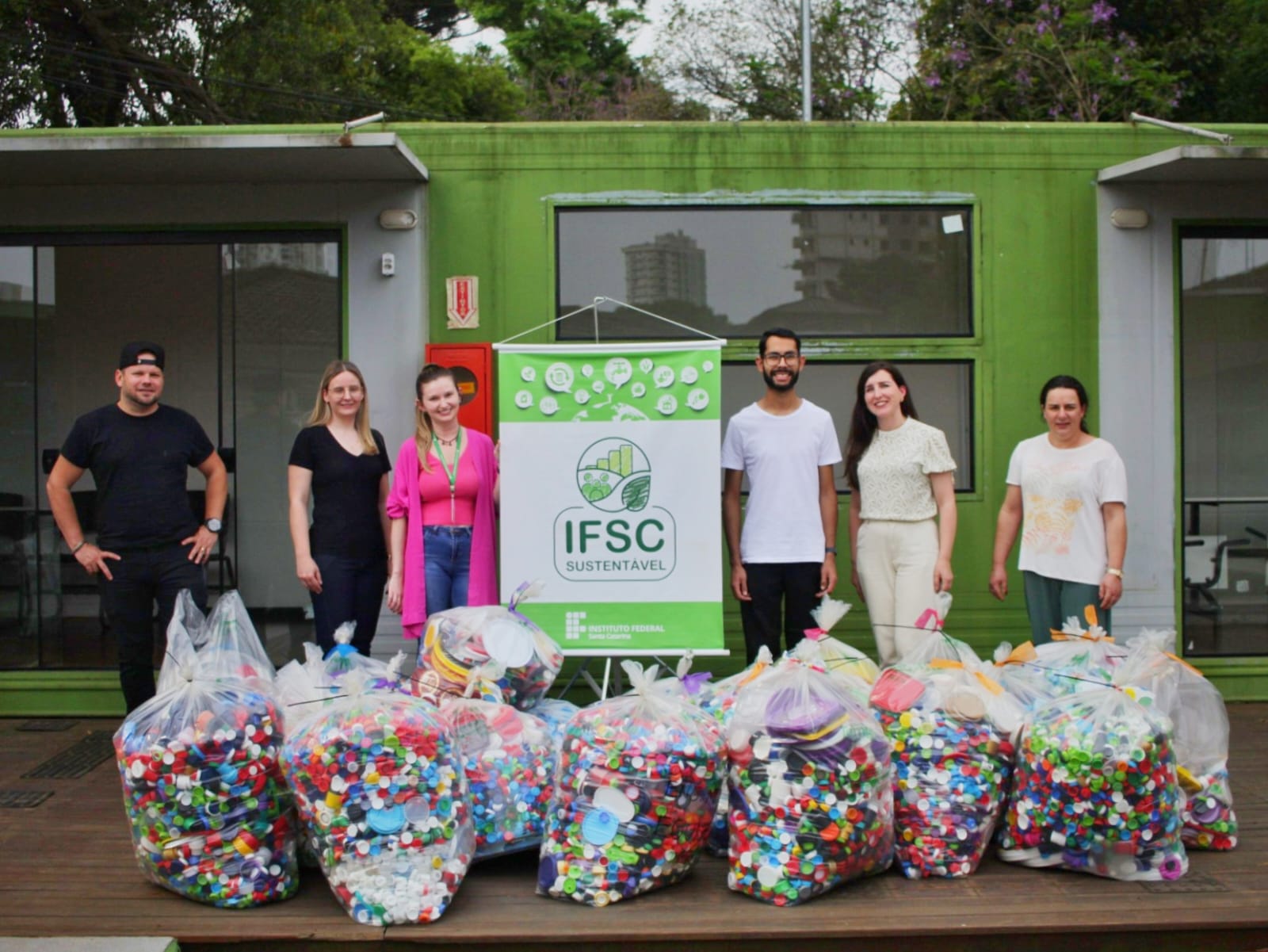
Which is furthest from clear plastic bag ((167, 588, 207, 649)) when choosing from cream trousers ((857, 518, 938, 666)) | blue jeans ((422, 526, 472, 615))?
cream trousers ((857, 518, 938, 666))

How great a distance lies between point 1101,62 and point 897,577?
1404cm

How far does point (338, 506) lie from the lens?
489 centimetres

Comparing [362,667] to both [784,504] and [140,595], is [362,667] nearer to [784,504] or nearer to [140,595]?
[140,595]

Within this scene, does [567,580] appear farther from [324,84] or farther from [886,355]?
[324,84]

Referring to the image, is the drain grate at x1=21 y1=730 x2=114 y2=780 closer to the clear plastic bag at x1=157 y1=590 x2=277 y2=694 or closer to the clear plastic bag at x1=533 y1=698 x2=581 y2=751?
the clear plastic bag at x1=157 y1=590 x2=277 y2=694

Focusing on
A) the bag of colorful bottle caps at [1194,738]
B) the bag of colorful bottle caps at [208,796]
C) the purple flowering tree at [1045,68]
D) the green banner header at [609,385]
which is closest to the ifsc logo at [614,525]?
the green banner header at [609,385]

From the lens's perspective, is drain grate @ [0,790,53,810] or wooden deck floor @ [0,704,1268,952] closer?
wooden deck floor @ [0,704,1268,952]

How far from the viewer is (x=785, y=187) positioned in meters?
5.91

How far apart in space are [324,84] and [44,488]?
43.0 ft

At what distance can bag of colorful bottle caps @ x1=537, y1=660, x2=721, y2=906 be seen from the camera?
3516 millimetres

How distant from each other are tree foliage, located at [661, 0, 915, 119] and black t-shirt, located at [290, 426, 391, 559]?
60.8 ft

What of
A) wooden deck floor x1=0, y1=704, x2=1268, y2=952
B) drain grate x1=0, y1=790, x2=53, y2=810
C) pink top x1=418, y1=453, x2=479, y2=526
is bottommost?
wooden deck floor x1=0, y1=704, x2=1268, y2=952

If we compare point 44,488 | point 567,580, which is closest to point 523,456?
point 567,580

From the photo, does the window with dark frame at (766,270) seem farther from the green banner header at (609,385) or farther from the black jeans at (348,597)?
the black jeans at (348,597)
